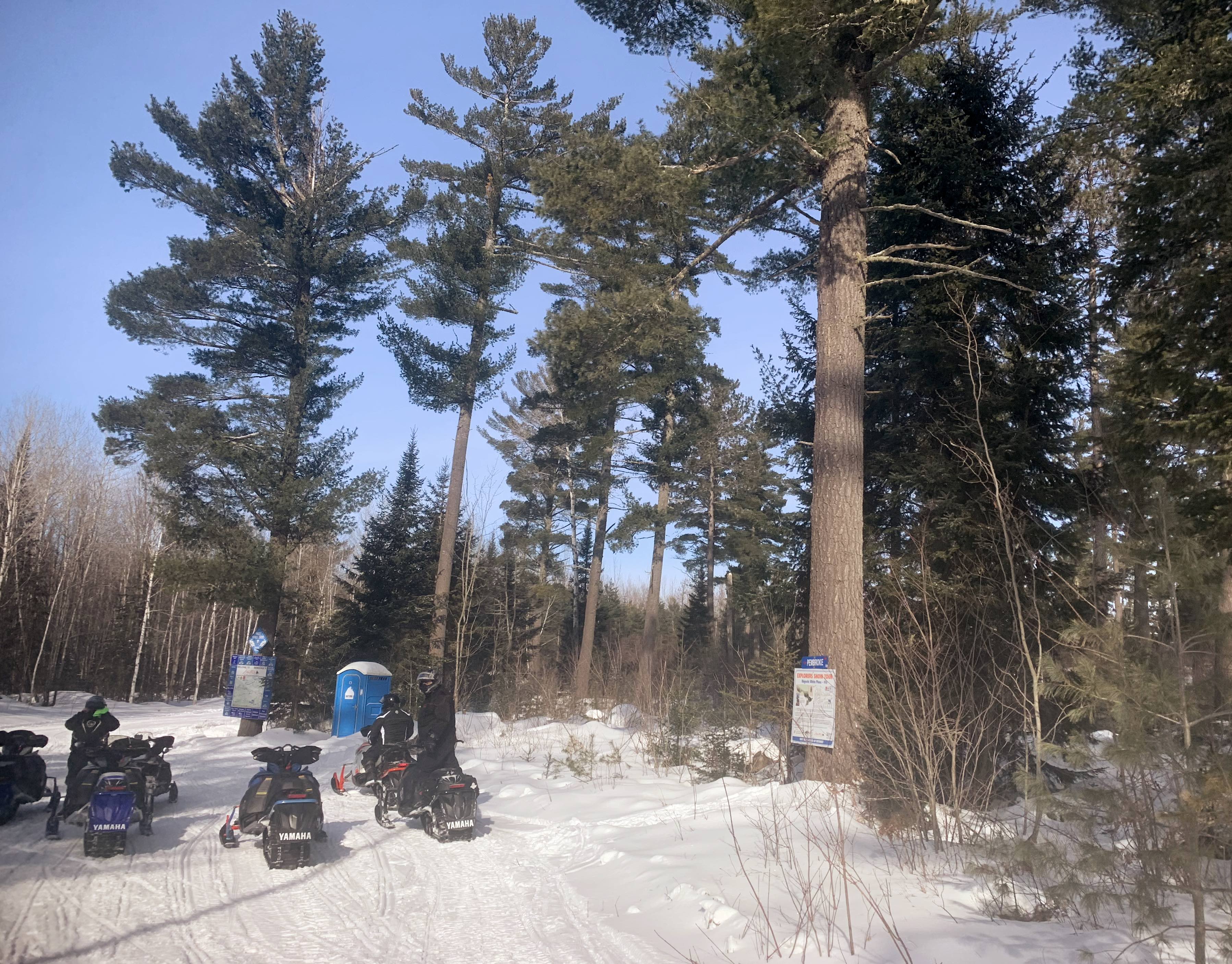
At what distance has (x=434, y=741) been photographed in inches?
372

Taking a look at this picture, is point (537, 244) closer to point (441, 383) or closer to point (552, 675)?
A: point (441, 383)

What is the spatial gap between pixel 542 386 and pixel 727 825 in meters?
33.4

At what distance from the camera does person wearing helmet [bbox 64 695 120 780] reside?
8430 millimetres

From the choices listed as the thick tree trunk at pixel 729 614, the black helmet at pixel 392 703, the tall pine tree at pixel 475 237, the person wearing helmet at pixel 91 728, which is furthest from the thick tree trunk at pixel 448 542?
the person wearing helmet at pixel 91 728

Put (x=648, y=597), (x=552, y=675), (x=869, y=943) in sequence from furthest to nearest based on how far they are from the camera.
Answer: (x=648, y=597) < (x=552, y=675) < (x=869, y=943)

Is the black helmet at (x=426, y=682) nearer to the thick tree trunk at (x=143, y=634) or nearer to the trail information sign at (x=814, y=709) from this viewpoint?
the trail information sign at (x=814, y=709)

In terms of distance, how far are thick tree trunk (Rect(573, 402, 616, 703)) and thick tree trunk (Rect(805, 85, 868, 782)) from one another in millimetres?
16761

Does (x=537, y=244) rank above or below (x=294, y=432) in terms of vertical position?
above

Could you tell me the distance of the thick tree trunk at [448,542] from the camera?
73.3ft

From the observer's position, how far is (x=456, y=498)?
23.6 m

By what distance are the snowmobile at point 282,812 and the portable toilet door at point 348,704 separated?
998cm

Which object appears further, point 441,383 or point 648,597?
point 648,597

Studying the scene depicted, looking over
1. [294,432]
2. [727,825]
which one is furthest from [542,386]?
[727,825]

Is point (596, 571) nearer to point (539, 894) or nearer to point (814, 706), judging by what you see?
point (814, 706)
